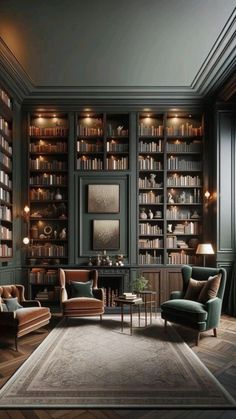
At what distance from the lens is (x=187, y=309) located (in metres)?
4.60

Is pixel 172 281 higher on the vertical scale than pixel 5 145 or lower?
lower

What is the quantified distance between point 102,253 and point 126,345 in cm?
256

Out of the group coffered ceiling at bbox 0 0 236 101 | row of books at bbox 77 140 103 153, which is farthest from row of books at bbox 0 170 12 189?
coffered ceiling at bbox 0 0 236 101

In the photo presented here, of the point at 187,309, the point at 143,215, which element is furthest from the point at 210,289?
the point at 143,215

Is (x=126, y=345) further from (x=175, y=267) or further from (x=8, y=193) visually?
(x=8, y=193)

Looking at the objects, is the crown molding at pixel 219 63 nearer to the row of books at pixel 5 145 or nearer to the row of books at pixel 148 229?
the row of books at pixel 148 229

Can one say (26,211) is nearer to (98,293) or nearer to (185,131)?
(98,293)

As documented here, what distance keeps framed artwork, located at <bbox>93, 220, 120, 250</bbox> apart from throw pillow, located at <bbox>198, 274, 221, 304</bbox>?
2257mm

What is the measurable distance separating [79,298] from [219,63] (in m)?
4.41

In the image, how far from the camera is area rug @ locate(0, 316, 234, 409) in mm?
2861

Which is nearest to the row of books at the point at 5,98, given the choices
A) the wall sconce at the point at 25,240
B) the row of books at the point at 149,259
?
the wall sconce at the point at 25,240

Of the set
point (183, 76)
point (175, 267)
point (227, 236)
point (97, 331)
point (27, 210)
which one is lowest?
point (97, 331)

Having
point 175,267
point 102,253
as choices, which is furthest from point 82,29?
point 175,267

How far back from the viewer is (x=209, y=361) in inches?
150
